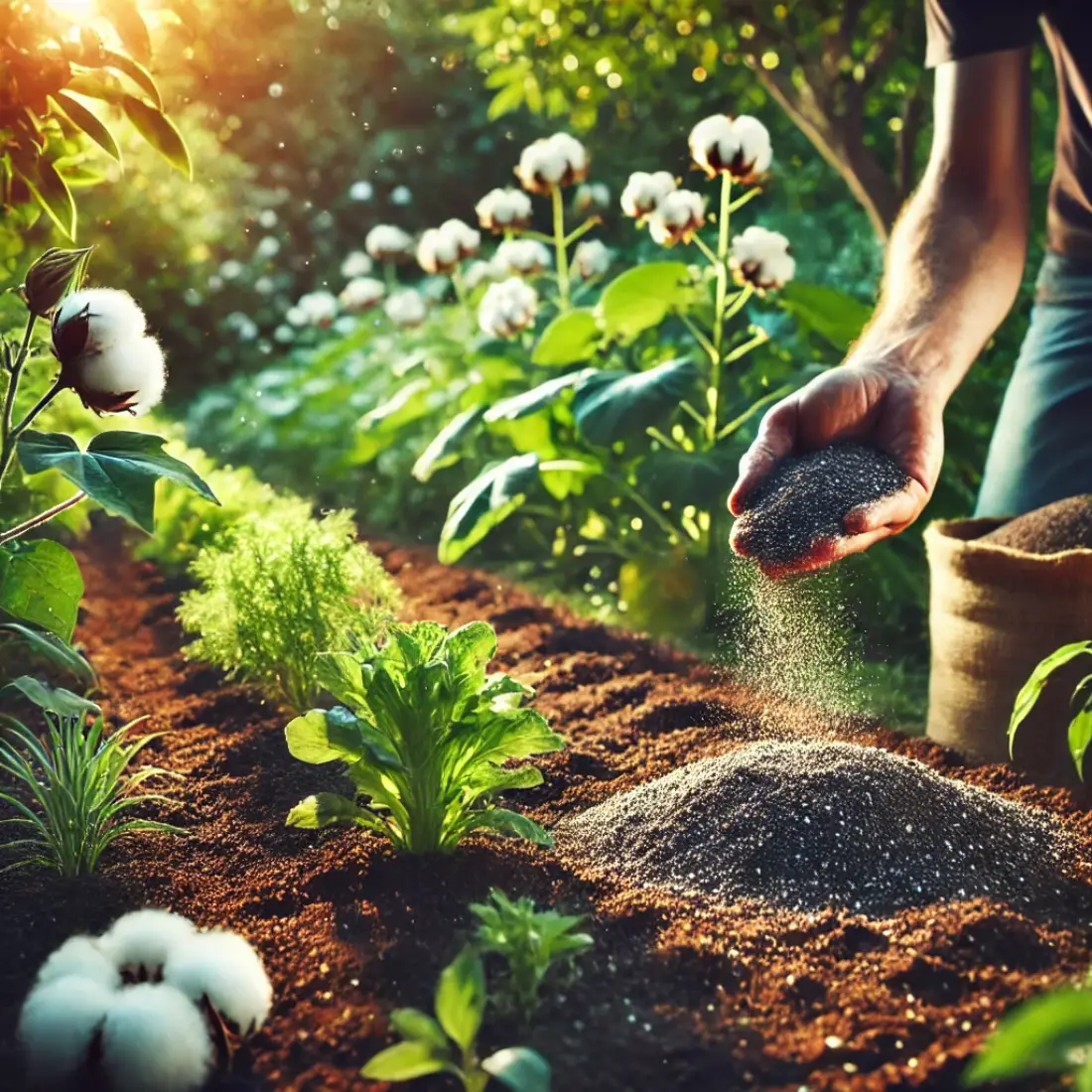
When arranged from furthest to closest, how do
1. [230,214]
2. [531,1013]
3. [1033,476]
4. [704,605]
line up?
[230,214] < [704,605] < [1033,476] < [531,1013]

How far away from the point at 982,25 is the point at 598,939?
2.22 m

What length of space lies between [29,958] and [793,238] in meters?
5.79

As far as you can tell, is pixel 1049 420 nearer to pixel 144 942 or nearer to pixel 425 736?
pixel 425 736

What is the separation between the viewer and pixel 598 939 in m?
1.73

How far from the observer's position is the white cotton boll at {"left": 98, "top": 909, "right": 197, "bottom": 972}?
150cm

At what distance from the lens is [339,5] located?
26.4 ft

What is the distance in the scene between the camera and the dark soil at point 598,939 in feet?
4.74

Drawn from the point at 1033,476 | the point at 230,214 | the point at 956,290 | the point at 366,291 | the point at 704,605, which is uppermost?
the point at 230,214

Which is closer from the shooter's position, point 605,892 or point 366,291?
point 605,892

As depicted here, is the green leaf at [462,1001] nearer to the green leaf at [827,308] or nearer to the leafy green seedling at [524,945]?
the leafy green seedling at [524,945]

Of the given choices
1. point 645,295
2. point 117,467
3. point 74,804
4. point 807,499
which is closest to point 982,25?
point 645,295

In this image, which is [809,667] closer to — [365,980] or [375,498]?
[365,980]

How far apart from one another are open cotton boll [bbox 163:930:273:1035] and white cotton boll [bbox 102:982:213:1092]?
37 millimetres

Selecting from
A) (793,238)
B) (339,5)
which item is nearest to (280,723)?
(793,238)
